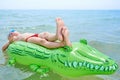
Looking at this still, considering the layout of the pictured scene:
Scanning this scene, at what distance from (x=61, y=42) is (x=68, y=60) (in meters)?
0.32

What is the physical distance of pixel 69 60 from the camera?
3.37 m

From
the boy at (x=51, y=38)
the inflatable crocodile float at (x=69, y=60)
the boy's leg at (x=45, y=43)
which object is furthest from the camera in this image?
the boy's leg at (x=45, y=43)

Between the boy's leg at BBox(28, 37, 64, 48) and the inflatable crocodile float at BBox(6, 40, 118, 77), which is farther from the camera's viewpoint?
the boy's leg at BBox(28, 37, 64, 48)

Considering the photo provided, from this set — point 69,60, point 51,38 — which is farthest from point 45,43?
point 69,60

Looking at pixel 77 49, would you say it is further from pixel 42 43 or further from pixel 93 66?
pixel 42 43

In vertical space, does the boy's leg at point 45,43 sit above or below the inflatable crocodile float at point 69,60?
above

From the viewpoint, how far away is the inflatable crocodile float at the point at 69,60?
10.7ft

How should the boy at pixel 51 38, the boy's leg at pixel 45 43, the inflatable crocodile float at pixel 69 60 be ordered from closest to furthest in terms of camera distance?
the inflatable crocodile float at pixel 69 60, the boy at pixel 51 38, the boy's leg at pixel 45 43

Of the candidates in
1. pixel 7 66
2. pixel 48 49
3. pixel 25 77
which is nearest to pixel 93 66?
pixel 48 49

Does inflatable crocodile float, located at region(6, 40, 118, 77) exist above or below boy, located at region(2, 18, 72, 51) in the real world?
below

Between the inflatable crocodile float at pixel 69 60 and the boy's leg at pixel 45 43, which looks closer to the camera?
the inflatable crocodile float at pixel 69 60

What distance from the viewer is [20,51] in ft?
12.9

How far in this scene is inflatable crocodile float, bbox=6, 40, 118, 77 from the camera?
10.7 feet

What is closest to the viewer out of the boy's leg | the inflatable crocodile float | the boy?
the inflatable crocodile float
